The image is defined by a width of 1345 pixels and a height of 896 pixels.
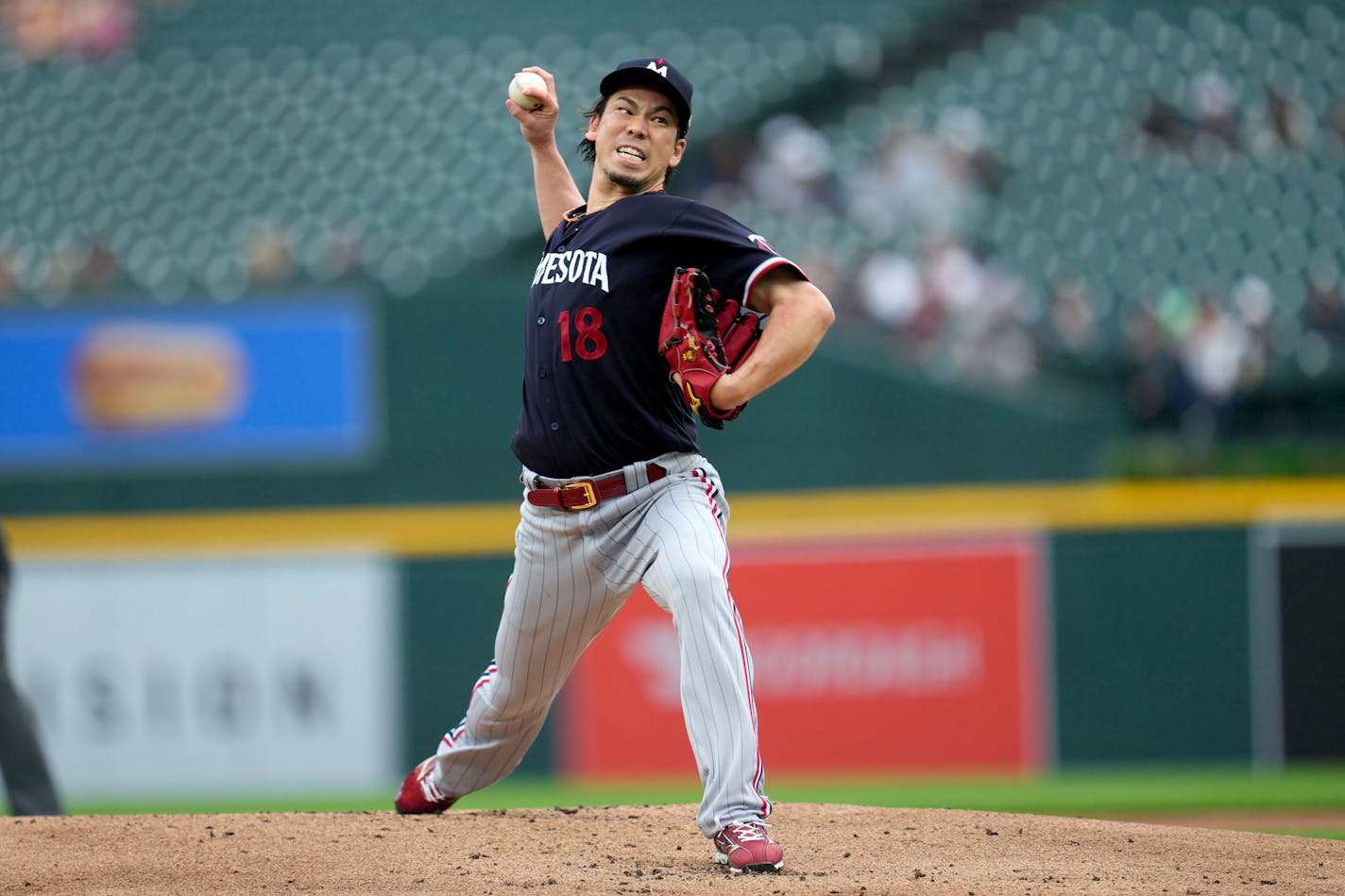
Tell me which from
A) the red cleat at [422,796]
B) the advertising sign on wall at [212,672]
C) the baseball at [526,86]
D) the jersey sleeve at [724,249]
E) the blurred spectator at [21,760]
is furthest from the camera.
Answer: the advertising sign on wall at [212,672]

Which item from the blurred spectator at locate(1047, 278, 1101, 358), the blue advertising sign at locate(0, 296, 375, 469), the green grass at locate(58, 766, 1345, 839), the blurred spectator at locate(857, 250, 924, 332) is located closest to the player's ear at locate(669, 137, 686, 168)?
the green grass at locate(58, 766, 1345, 839)

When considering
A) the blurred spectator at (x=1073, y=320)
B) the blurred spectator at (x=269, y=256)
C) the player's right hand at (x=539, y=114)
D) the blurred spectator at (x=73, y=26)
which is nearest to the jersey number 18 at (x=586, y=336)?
the player's right hand at (x=539, y=114)

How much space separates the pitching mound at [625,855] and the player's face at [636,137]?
5.10ft

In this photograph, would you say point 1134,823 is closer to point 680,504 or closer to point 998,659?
point 680,504

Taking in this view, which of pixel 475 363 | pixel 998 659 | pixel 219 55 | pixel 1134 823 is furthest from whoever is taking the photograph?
pixel 219 55

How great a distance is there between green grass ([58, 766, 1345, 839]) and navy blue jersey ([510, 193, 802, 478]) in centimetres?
389

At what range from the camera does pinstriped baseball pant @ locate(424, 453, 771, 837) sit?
3533 millimetres

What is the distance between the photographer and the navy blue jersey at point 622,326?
367cm

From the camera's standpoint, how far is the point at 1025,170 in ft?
35.0

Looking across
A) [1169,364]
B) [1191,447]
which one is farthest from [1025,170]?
[1191,447]

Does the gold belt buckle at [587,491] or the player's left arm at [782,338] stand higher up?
the player's left arm at [782,338]

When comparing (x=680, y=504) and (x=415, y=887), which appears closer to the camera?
(x=415, y=887)

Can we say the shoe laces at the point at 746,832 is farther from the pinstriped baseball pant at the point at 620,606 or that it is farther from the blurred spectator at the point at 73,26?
the blurred spectator at the point at 73,26

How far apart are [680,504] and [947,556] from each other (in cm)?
496
